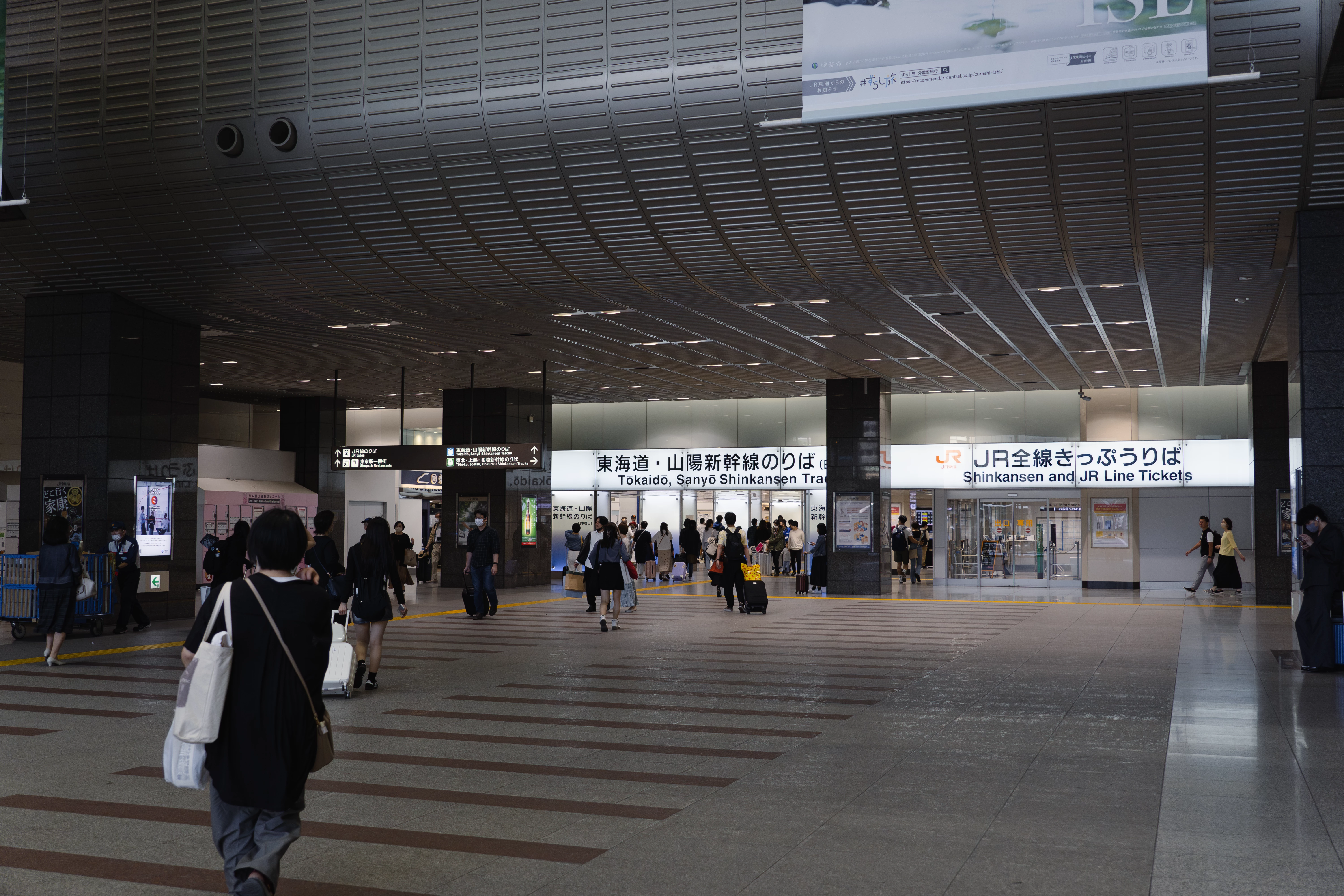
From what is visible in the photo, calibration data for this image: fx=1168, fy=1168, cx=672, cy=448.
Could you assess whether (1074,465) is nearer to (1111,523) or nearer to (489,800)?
(1111,523)

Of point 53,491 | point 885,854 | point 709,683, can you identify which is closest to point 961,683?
point 709,683

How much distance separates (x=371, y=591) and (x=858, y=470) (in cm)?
1515

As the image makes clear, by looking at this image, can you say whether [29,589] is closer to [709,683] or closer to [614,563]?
[614,563]

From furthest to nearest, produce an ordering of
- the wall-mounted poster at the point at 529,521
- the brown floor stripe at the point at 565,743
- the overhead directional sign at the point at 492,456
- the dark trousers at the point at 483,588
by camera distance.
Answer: the wall-mounted poster at the point at 529,521
the overhead directional sign at the point at 492,456
the dark trousers at the point at 483,588
the brown floor stripe at the point at 565,743

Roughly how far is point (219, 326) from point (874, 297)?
31.2 ft

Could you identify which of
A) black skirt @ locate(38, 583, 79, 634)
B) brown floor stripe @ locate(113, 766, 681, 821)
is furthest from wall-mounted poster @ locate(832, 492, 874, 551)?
brown floor stripe @ locate(113, 766, 681, 821)

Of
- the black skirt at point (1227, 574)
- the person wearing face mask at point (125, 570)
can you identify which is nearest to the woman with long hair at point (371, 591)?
the person wearing face mask at point (125, 570)

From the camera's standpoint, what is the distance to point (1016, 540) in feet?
90.6

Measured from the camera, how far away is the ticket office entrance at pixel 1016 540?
89.1 ft

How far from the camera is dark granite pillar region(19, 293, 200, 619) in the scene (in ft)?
49.0

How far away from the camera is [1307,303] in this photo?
10.8 metres

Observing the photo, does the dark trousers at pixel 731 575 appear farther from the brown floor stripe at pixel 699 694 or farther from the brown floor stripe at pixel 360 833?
the brown floor stripe at pixel 360 833

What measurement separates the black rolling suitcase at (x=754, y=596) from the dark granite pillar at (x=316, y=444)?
1259 centimetres

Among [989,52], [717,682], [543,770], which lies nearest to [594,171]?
[989,52]
